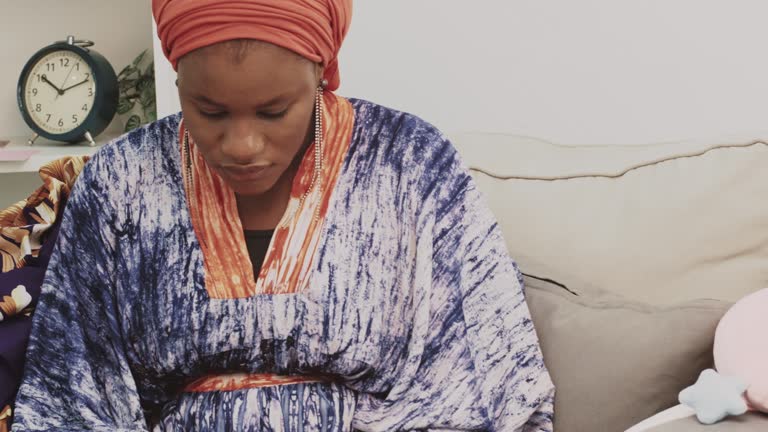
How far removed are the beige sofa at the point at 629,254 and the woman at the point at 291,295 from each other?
64 mm

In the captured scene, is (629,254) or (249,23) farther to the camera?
(629,254)

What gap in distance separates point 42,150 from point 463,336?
1.25 metres

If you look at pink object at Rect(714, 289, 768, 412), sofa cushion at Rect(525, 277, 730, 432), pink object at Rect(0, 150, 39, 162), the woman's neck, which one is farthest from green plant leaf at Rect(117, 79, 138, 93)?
pink object at Rect(714, 289, 768, 412)

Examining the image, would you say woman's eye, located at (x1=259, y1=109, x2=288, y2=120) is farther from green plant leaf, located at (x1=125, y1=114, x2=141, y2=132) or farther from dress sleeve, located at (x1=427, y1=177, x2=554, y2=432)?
green plant leaf, located at (x1=125, y1=114, x2=141, y2=132)

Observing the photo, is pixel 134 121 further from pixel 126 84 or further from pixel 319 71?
pixel 319 71

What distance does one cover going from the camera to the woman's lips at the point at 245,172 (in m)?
1.04

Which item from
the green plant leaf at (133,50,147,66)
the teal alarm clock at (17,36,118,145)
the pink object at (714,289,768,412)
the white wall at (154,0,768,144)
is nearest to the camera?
the pink object at (714,289,768,412)

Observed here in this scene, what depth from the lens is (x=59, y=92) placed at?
6.46 feet

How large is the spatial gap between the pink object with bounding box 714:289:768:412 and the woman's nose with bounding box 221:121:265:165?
1.96ft

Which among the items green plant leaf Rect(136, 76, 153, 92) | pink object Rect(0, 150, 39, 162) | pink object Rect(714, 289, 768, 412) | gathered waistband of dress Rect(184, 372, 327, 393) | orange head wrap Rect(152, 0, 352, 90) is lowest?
gathered waistband of dress Rect(184, 372, 327, 393)

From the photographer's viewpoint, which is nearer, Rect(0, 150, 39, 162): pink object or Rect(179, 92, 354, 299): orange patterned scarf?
Rect(179, 92, 354, 299): orange patterned scarf

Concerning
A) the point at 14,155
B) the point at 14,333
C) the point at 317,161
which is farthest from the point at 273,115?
the point at 14,155

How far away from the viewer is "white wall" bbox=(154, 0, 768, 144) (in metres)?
1.47

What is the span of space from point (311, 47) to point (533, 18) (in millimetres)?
725
